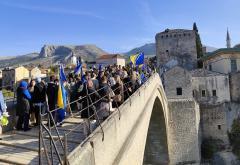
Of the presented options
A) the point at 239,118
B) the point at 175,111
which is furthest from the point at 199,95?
the point at 175,111

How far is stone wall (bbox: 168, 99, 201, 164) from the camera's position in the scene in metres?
A: 29.2

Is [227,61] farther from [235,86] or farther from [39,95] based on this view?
[39,95]

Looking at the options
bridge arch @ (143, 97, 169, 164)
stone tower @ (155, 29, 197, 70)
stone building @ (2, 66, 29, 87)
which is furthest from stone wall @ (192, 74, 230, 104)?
stone building @ (2, 66, 29, 87)

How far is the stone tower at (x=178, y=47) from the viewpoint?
151ft

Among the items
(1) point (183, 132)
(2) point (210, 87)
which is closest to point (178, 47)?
(2) point (210, 87)

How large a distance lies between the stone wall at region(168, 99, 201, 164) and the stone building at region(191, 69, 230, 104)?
6592 millimetres

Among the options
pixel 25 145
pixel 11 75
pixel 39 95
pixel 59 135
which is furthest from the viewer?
pixel 11 75

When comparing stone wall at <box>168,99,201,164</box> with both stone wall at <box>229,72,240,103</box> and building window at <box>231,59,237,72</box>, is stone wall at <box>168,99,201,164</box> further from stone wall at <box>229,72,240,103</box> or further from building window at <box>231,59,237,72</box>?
building window at <box>231,59,237,72</box>

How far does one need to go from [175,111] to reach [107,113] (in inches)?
856

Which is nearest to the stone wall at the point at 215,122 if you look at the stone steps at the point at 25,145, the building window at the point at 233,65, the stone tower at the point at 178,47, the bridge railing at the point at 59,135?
the building window at the point at 233,65

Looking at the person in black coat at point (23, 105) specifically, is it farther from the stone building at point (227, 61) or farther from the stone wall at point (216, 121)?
the stone building at point (227, 61)

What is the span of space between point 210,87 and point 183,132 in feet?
30.2

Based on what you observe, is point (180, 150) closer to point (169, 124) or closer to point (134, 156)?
point (169, 124)

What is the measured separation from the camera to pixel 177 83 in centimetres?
3344
